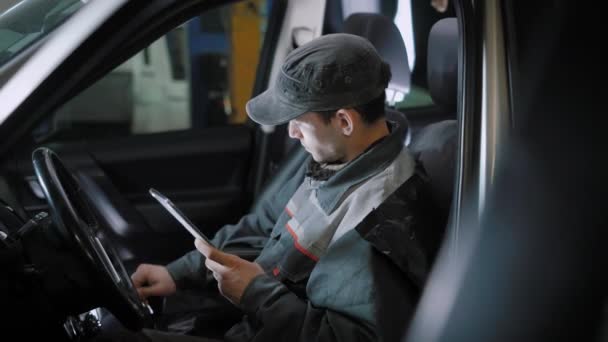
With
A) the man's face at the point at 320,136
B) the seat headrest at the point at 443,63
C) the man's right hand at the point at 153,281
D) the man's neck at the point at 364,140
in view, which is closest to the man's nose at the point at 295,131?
the man's face at the point at 320,136

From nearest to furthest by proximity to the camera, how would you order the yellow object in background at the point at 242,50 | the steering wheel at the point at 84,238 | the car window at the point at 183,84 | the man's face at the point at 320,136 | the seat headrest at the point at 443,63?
the steering wheel at the point at 84,238 → the man's face at the point at 320,136 → the seat headrest at the point at 443,63 → the yellow object in background at the point at 242,50 → the car window at the point at 183,84

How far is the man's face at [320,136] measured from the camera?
4.96ft

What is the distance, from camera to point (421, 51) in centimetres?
192

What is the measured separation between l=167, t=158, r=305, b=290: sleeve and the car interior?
51 millimetres

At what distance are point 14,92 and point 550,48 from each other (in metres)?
0.82

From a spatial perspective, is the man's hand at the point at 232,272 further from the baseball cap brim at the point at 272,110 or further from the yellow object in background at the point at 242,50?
the yellow object in background at the point at 242,50

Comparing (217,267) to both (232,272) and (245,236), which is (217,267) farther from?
(245,236)

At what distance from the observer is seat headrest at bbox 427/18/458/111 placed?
5.44 ft

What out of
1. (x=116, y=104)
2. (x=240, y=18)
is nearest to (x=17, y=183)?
(x=240, y=18)

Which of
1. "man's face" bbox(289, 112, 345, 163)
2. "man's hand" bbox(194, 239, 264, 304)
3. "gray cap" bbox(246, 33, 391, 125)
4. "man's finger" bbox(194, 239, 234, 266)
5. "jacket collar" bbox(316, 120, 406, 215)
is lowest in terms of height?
"man's hand" bbox(194, 239, 264, 304)

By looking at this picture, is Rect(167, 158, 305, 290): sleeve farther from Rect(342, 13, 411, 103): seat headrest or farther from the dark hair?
the dark hair

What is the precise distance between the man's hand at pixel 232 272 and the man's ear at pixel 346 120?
1.10 ft

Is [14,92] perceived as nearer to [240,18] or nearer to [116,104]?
[240,18]

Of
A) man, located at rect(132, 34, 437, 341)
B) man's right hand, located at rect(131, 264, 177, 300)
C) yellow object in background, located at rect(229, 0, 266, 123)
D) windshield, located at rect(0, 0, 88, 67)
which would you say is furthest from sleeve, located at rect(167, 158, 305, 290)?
yellow object in background, located at rect(229, 0, 266, 123)
